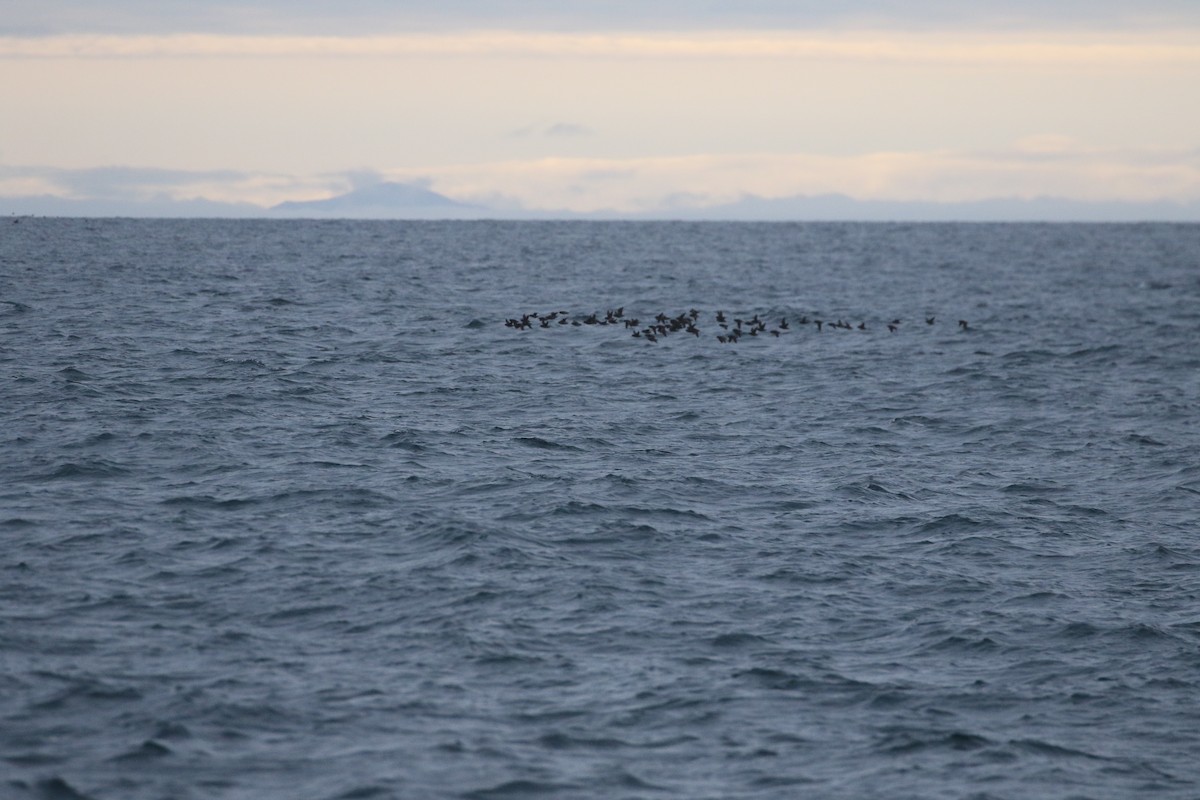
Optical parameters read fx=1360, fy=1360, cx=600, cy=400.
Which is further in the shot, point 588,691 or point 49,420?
point 49,420

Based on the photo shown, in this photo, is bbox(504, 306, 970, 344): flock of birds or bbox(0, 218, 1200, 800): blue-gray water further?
bbox(504, 306, 970, 344): flock of birds

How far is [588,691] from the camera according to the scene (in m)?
17.5

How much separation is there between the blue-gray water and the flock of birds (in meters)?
5.24

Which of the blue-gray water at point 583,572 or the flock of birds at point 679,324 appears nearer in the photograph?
the blue-gray water at point 583,572

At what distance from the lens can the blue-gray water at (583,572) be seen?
15.8m

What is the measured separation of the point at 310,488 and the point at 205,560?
5132mm

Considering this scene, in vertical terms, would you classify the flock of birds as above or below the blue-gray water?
above

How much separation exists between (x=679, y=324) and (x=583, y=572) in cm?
3655

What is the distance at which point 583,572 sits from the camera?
22688 mm

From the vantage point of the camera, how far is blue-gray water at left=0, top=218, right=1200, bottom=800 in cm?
1577

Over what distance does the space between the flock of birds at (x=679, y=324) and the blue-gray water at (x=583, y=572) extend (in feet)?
17.2

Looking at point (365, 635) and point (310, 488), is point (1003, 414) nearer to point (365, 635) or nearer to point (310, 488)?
point (310, 488)

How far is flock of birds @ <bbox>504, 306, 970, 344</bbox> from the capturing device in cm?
5675

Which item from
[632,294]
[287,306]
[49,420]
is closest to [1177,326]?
[632,294]
